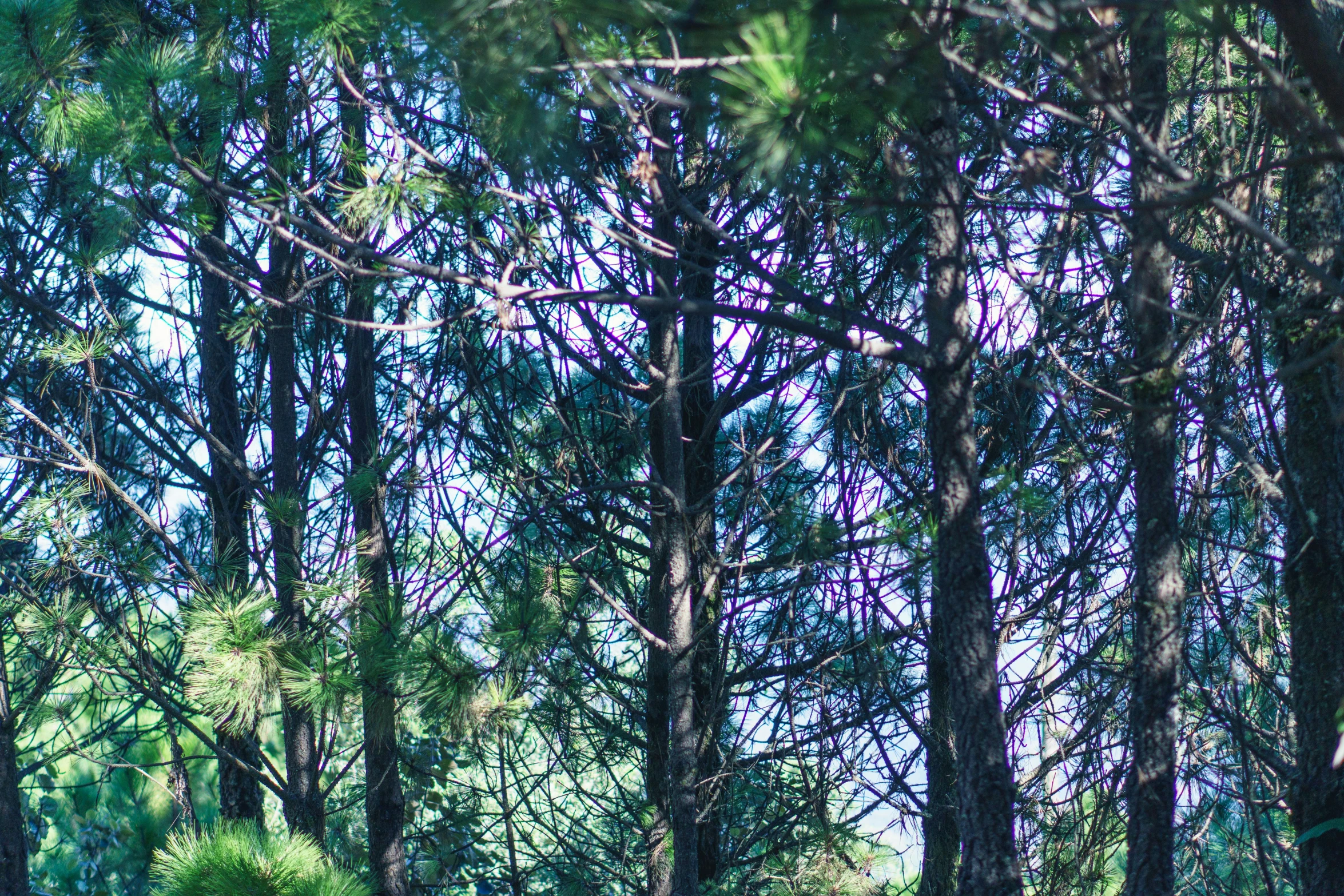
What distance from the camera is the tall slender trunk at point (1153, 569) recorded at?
98.6 inches

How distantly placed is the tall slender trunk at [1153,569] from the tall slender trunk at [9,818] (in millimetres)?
4595

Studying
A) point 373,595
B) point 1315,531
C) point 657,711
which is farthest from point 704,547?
point 1315,531

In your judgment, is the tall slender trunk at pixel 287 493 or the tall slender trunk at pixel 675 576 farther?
the tall slender trunk at pixel 287 493

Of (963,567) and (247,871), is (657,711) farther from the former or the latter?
(963,567)

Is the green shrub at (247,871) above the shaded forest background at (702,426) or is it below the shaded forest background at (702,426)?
below

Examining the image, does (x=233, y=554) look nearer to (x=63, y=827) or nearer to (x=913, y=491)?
(x=913, y=491)

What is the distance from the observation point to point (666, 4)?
7.96 ft

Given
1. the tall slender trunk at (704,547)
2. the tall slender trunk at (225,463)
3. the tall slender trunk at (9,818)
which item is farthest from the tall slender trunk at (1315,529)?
the tall slender trunk at (9,818)

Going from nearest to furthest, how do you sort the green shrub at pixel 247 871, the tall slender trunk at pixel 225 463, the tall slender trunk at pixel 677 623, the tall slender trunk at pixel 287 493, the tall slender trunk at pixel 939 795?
the green shrub at pixel 247 871
the tall slender trunk at pixel 677 623
the tall slender trunk at pixel 287 493
the tall slender trunk at pixel 939 795
the tall slender trunk at pixel 225 463

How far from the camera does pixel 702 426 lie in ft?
17.8

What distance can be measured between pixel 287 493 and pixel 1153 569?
330cm

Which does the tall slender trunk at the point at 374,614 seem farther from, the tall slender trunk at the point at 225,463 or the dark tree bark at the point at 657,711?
the dark tree bark at the point at 657,711

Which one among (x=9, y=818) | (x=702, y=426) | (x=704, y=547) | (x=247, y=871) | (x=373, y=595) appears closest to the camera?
(x=247, y=871)

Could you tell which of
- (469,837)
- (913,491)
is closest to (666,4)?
(913,491)
